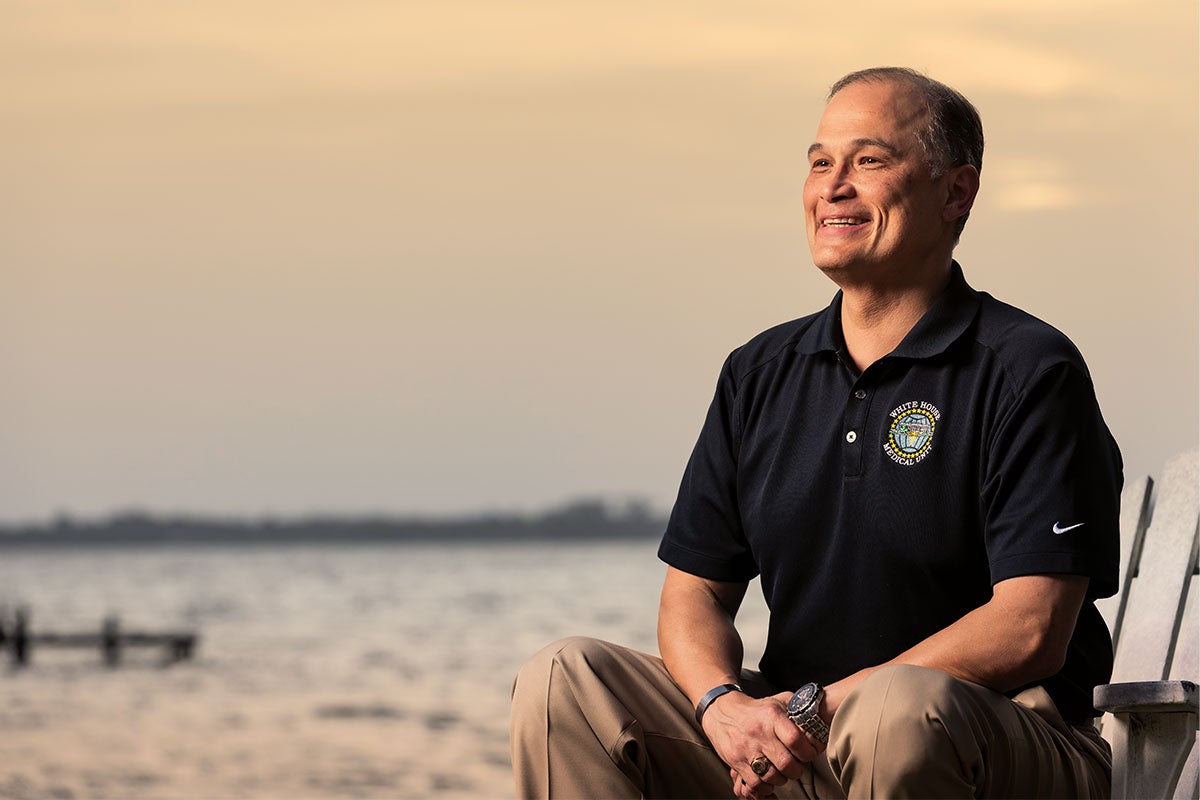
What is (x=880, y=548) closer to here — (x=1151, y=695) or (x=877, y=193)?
(x=1151, y=695)

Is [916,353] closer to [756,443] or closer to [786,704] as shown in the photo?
[756,443]

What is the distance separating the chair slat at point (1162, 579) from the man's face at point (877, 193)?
1103 mm

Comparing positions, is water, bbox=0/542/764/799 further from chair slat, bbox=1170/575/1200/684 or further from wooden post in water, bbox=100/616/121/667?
chair slat, bbox=1170/575/1200/684

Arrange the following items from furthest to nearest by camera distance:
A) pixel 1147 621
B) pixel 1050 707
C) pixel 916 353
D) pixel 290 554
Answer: pixel 290 554
pixel 1147 621
pixel 916 353
pixel 1050 707

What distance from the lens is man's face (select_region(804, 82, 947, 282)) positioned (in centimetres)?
287

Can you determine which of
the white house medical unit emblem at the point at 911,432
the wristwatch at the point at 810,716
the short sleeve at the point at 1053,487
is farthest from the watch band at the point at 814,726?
the white house medical unit emblem at the point at 911,432

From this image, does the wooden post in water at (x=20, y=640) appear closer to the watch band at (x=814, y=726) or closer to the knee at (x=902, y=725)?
the watch band at (x=814, y=726)

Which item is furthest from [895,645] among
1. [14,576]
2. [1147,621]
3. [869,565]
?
[14,576]

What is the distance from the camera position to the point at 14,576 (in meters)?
68.9

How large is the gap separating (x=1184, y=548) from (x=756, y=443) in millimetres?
1203

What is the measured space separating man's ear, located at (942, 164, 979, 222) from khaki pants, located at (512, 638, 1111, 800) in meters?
0.84

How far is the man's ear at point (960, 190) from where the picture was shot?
2.92m

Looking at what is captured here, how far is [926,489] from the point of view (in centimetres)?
272

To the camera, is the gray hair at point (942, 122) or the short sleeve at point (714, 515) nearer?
the gray hair at point (942, 122)
